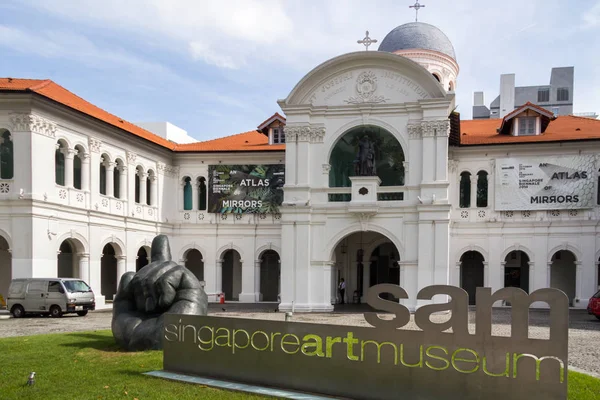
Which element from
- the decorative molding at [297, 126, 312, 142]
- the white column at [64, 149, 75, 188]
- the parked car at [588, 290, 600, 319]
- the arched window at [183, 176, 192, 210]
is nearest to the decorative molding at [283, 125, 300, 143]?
the decorative molding at [297, 126, 312, 142]

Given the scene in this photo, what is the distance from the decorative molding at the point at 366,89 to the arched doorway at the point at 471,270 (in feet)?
36.3

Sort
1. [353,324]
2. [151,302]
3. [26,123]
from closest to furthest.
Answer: [151,302] < [353,324] < [26,123]

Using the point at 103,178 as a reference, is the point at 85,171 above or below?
above

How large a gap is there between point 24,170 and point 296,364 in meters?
18.6

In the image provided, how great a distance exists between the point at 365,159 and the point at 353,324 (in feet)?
32.3

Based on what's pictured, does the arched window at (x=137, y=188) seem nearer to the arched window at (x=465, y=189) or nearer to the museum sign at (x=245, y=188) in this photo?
the museum sign at (x=245, y=188)

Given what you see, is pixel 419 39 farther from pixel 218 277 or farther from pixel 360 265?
pixel 218 277

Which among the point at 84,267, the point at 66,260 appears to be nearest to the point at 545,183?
the point at 84,267

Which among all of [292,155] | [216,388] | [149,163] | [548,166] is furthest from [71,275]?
[548,166]

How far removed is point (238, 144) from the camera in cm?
3612

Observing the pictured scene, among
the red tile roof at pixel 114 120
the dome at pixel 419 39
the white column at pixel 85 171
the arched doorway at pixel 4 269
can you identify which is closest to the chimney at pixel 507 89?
the dome at pixel 419 39

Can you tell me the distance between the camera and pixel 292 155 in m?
29.2

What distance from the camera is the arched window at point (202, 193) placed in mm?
35625

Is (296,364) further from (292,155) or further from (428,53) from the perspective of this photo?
(428,53)
